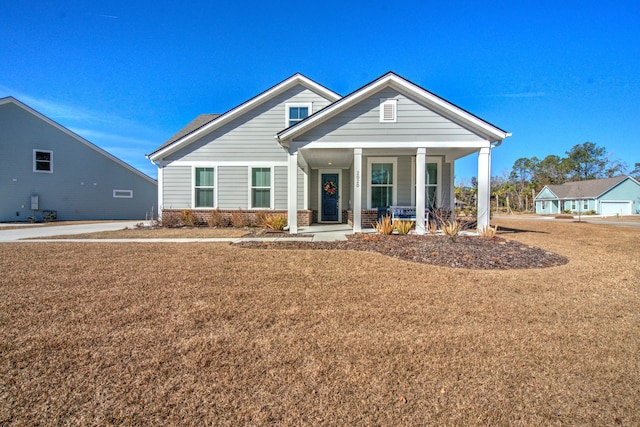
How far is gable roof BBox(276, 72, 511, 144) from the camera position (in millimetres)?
10258

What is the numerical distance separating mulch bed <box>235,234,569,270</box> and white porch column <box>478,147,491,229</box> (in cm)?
169

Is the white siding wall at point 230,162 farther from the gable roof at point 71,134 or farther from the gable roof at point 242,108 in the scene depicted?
the gable roof at point 71,134

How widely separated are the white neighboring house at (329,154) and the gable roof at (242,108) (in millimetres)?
46

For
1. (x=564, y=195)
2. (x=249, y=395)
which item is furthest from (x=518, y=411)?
(x=564, y=195)

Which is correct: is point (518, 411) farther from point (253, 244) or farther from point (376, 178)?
point (376, 178)

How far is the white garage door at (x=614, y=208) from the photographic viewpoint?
41312 millimetres

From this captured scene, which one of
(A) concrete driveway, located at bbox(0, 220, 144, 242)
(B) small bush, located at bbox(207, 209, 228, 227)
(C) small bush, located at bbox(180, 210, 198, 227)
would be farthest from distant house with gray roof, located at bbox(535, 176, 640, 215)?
(A) concrete driveway, located at bbox(0, 220, 144, 242)

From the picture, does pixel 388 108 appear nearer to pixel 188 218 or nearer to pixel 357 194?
pixel 357 194

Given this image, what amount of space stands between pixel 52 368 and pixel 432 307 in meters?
3.83

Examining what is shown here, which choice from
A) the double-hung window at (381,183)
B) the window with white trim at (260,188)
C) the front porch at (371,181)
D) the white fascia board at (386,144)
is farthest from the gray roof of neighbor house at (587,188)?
the window with white trim at (260,188)

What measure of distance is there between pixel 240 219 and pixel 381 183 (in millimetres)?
6395

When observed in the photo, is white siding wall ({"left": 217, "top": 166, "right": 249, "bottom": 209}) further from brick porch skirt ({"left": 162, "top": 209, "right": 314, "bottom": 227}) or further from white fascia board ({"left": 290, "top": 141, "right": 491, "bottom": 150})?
white fascia board ({"left": 290, "top": 141, "right": 491, "bottom": 150})

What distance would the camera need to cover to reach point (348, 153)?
38.7 feet

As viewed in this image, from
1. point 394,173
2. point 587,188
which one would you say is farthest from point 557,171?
point 394,173
